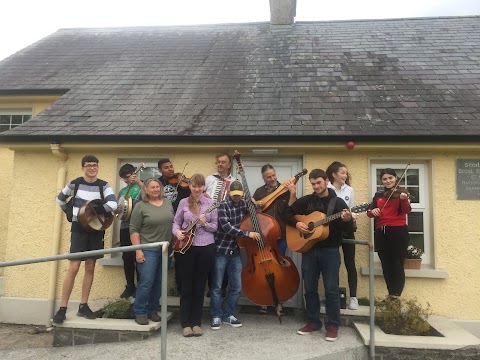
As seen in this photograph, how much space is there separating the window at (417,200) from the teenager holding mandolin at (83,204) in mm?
3958

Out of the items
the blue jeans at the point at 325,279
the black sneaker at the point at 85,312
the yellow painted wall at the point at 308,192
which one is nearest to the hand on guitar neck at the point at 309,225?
the blue jeans at the point at 325,279

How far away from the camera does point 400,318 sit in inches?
161

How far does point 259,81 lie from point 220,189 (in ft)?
9.79

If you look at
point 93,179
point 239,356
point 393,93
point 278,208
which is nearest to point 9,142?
point 93,179

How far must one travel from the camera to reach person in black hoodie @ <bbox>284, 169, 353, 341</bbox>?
12.8 ft

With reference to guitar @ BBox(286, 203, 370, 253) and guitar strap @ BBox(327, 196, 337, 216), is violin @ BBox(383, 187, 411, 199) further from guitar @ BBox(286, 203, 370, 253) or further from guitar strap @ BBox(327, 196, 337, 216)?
guitar strap @ BBox(327, 196, 337, 216)

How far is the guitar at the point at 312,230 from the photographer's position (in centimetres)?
383

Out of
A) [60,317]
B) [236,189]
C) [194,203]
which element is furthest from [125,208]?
[236,189]

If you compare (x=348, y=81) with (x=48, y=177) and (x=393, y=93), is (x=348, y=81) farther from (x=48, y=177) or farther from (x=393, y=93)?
(x=48, y=177)

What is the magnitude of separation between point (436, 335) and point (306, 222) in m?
2.02

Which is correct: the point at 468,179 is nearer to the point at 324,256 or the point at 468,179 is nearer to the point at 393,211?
the point at 393,211

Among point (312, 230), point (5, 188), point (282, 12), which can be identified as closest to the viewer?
point (312, 230)

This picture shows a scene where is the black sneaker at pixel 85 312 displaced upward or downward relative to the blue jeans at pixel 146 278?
downward

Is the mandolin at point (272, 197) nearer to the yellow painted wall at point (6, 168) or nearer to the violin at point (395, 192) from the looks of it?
the violin at point (395, 192)
